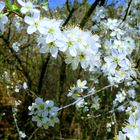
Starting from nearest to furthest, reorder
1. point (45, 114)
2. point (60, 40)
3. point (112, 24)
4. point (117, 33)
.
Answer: point (60, 40) → point (45, 114) → point (117, 33) → point (112, 24)

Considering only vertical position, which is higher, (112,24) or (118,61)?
(112,24)

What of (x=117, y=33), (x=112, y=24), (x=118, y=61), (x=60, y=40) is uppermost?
(x=112, y=24)

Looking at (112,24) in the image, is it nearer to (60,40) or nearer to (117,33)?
(117,33)

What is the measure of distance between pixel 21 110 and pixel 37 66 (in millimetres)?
1166

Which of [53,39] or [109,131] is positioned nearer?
[53,39]

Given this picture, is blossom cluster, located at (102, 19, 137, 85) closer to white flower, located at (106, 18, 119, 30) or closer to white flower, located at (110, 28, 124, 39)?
white flower, located at (110, 28, 124, 39)

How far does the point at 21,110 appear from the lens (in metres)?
7.73

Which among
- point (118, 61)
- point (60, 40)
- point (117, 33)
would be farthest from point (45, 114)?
point (117, 33)

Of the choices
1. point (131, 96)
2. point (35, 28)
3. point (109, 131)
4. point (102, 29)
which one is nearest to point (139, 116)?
point (35, 28)

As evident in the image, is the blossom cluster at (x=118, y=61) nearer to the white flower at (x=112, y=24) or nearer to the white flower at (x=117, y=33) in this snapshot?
the white flower at (x=117, y=33)

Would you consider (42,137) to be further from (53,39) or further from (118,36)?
(53,39)

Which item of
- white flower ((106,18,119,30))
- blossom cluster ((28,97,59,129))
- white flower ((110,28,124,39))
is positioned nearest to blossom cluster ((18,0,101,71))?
blossom cluster ((28,97,59,129))

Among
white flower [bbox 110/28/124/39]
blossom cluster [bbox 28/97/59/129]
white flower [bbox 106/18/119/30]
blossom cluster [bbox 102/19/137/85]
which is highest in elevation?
white flower [bbox 106/18/119/30]

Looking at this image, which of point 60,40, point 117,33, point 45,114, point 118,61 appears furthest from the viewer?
point 117,33
